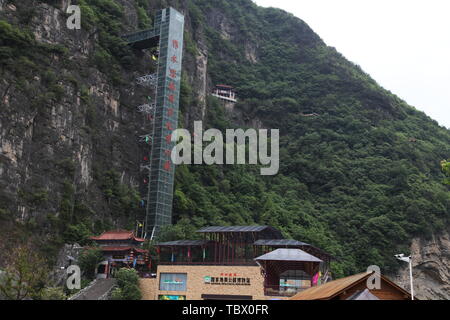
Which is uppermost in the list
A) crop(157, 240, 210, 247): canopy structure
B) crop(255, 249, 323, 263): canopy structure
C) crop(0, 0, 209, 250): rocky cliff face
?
crop(0, 0, 209, 250): rocky cliff face

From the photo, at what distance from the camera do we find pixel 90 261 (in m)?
39.1

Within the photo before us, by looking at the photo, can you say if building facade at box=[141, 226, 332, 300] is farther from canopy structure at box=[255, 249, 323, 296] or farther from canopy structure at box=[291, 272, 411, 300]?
canopy structure at box=[291, 272, 411, 300]

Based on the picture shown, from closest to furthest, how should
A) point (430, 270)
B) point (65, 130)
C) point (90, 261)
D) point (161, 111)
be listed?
point (90, 261), point (65, 130), point (161, 111), point (430, 270)

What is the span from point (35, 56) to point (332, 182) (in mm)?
47394

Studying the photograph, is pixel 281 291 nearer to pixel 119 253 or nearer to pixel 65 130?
pixel 119 253

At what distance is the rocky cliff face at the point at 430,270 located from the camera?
5950 cm

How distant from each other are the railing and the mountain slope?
40.0ft

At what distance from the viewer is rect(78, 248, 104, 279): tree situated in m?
39.1

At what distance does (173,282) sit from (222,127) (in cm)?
4244

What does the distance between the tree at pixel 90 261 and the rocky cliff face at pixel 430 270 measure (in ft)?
123

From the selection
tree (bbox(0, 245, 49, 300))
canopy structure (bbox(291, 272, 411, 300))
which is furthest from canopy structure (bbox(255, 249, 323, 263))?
tree (bbox(0, 245, 49, 300))

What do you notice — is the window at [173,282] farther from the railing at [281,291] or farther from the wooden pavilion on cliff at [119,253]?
the railing at [281,291]

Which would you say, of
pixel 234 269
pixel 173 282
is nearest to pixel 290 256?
pixel 234 269

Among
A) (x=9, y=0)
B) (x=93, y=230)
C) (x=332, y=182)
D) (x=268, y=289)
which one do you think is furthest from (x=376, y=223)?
(x=9, y=0)
